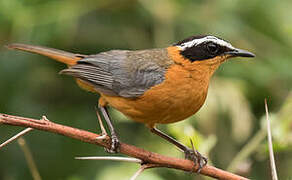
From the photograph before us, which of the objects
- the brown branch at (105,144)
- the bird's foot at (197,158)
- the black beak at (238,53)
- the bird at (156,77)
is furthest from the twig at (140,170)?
the black beak at (238,53)

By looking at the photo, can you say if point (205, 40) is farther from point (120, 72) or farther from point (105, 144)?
point (105, 144)

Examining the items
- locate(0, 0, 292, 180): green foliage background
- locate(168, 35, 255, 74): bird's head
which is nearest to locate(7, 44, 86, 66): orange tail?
locate(0, 0, 292, 180): green foliage background

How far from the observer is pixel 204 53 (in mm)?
3996

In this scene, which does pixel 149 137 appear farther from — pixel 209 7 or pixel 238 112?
pixel 209 7

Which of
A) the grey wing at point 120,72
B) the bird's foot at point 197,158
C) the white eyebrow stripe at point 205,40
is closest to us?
the bird's foot at point 197,158

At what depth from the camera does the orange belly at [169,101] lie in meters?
3.71

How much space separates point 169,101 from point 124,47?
2.01 m

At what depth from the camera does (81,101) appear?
5.54m

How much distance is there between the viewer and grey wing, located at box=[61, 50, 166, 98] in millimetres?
4070

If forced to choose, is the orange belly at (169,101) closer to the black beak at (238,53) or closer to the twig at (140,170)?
the black beak at (238,53)

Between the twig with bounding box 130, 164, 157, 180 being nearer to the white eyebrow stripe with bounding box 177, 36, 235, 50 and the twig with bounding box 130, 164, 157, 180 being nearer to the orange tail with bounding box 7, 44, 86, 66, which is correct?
the white eyebrow stripe with bounding box 177, 36, 235, 50

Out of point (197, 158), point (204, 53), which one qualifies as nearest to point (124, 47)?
point (204, 53)

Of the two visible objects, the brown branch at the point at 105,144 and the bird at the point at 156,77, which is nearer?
the brown branch at the point at 105,144

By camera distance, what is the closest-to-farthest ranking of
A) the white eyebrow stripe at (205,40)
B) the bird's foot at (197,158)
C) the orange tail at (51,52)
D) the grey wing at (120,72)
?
the bird's foot at (197,158), the white eyebrow stripe at (205,40), the grey wing at (120,72), the orange tail at (51,52)
